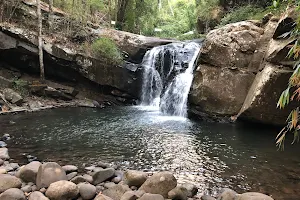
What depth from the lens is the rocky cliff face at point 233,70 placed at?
10039 mm

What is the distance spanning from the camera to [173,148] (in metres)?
7.33

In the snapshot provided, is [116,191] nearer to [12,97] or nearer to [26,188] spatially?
[26,188]

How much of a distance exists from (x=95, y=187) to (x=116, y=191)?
1.24 ft

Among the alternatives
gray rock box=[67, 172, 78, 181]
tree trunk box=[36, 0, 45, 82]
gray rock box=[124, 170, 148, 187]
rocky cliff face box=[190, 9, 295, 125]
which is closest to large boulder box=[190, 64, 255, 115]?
rocky cliff face box=[190, 9, 295, 125]

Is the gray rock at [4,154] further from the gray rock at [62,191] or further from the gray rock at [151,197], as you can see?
the gray rock at [151,197]

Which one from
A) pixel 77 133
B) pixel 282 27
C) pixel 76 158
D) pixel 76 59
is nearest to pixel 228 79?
pixel 282 27

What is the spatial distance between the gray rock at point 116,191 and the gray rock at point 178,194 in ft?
2.37

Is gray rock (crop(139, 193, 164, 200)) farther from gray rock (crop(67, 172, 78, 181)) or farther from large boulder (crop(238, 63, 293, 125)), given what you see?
large boulder (crop(238, 63, 293, 125))

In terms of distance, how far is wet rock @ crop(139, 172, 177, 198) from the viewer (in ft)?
14.4

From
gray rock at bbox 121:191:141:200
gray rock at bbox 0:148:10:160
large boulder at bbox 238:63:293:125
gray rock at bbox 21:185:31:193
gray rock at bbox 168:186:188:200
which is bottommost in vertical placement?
gray rock at bbox 0:148:10:160

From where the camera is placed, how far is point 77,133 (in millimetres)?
8781

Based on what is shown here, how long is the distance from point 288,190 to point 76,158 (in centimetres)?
434

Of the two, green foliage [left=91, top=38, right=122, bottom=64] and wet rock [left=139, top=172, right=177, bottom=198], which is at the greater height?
green foliage [left=91, top=38, right=122, bottom=64]

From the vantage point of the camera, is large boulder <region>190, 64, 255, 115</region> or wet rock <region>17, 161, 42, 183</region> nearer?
wet rock <region>17, 161, 42, 183</region>
